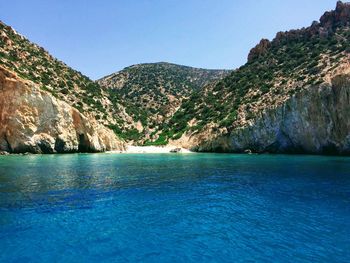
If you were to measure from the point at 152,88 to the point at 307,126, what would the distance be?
89.7m

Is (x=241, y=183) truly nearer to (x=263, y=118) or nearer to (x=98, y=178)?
(x=98, y=178)

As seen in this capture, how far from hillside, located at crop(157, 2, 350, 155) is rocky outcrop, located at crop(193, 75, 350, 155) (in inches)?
28.4

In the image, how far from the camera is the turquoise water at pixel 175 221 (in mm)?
11281

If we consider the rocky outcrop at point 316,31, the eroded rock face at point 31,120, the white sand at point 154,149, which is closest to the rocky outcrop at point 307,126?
the white sand at point 154,149

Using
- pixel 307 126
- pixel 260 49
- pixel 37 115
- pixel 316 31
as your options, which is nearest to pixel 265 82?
pixel 260 49

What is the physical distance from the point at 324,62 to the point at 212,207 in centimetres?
6351

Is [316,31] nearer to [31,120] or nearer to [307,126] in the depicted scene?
[307,126]

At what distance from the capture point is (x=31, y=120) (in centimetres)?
5691

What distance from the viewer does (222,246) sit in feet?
39.3

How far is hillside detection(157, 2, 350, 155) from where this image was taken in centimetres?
6534

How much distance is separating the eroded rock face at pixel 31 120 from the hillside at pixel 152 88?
35642 millimetres

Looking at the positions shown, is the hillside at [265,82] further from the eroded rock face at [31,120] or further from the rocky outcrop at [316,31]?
the eroded rock face at [31,120]

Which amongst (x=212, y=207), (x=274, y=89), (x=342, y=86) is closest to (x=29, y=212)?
(x=212, y=207)

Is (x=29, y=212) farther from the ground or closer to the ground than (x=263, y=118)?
closer to the ground
